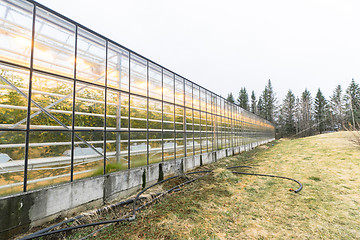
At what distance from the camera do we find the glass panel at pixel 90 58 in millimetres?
5504

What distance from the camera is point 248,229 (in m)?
4.20

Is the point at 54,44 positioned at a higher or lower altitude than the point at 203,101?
higher

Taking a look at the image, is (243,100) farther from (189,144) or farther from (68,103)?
(68,103)

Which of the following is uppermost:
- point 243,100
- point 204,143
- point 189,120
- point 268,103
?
point 243,100

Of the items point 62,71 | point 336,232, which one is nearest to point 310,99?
point 336,232

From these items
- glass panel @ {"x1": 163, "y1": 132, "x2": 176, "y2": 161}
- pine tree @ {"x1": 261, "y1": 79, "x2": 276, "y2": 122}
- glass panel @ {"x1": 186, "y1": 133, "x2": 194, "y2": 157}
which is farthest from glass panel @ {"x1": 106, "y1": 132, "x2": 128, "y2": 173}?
pine tree @ {"x1": 261, "y1": 79, "x2": 276, "y2": 122}

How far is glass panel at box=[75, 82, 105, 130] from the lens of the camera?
534cm

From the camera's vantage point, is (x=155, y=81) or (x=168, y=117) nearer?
(x=155, y=81)

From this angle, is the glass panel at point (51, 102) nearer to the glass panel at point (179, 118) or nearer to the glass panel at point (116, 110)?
the glass panel at point (116, 110)

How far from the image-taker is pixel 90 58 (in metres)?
5.79

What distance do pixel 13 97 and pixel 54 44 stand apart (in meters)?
1.96

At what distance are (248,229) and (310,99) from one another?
234 feet

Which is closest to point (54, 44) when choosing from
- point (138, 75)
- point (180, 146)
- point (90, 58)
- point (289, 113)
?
point (90, 58)

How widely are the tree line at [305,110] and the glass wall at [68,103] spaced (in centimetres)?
5909
